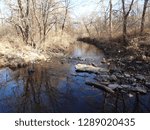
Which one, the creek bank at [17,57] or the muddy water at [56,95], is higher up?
the creek bank at [17,57]

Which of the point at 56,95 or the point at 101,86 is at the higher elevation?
the point at 101,86

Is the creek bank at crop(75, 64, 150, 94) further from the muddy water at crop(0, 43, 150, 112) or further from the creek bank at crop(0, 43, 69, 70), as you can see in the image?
the creek bank at crop(0, 43, 69, 70)

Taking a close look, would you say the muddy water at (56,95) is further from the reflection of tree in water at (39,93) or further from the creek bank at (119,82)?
the creek bank at (119,82)

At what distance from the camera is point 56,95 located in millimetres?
10625

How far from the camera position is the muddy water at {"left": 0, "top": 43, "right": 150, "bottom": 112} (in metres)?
9.16

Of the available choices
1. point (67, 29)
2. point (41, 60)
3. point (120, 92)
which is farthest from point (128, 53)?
point (67, 29)

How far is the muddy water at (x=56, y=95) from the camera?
9.16m

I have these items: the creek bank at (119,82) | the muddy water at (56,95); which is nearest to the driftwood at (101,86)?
the creek bank at (119,82)

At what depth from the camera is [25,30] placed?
2188 cm

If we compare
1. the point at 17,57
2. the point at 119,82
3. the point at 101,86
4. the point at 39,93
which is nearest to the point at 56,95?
the point at 39,93

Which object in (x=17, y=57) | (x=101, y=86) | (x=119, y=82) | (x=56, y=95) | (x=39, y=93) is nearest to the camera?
(x=56, y=95)

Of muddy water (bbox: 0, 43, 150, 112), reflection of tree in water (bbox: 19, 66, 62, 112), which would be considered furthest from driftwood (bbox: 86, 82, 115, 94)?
reflection of tree in water (bbox: 19, 66, 62, 112)

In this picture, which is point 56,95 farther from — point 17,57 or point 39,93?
point 17,57

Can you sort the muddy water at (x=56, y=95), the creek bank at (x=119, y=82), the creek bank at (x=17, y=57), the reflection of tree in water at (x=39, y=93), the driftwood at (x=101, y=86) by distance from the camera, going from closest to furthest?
1. the muddy water at (x=56, y=95)
2. the reflection of tree in water at (x=39, y=93)
3. the driftwood at (x=101, y=86)
4. the creek bank at (x=119, y=82)
5. the creek bank at (x=17, y=57)
